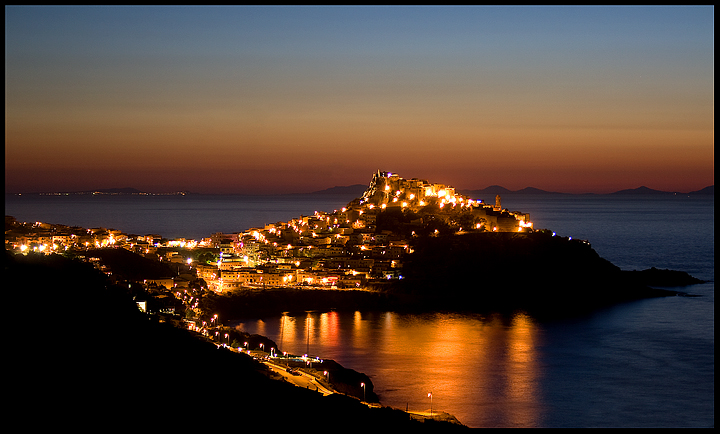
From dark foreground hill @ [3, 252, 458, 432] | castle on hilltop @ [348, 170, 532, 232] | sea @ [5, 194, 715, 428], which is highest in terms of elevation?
castle on hilltop @ [348, 170, 532, 232]

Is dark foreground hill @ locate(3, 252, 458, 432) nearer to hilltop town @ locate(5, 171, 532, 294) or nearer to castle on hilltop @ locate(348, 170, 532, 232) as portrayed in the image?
hilltop town @ locate(5, 171, 532, 294)

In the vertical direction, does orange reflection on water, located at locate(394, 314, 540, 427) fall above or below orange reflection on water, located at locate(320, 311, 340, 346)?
below

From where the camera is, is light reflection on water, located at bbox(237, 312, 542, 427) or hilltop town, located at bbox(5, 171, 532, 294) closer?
light reflection on water, located at bbox(237, 312, 542, 427)

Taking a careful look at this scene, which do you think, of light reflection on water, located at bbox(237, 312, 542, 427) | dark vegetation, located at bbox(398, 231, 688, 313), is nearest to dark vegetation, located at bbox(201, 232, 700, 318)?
dark vegetation, located at bbox(398, 231, 688, 313)

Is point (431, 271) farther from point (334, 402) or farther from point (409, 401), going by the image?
point (334, 402)

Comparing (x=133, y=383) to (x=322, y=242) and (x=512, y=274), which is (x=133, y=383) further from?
(x=322, y=242)

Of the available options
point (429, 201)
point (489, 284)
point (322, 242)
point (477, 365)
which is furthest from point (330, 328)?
point (429, 201)

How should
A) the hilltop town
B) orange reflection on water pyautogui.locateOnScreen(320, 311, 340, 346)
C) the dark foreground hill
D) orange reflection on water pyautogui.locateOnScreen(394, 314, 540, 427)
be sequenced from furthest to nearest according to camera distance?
the hilltop town < orange reflection on water pyautogui.locateOnScreen(320, 311, 340, 346) < orange reflection on water pyautogui.locateOnScreen(394, 314, 540, 427) < the dark foreground hill

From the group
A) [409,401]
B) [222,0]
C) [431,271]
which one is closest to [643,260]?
[431,271]

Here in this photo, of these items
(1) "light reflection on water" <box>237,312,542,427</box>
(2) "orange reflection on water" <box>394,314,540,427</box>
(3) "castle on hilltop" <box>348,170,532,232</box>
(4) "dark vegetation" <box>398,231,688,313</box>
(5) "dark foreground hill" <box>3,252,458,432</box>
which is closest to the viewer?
(5) "dark foreground hill" <box>3,252,458,432</box>
